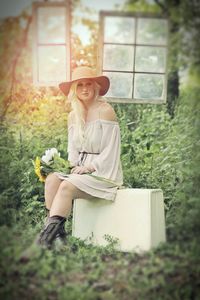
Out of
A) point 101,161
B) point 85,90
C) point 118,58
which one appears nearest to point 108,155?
point 101,161

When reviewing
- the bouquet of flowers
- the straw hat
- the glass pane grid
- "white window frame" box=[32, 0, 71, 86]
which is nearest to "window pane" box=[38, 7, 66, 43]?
"white window frame" box=[32, 0, 71, 86]

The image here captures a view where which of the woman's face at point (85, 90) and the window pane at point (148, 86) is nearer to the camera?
the woman's face at point (85, 90)

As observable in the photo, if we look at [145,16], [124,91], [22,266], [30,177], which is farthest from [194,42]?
[30,177]

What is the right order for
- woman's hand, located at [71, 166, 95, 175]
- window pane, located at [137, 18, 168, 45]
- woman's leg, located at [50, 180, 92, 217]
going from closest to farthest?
window pane, located at [137, 18, 168, 45] < woman's leg, located at [50, 180, 92, 217] < woman's hand, located at [71, 166, 95, 175]

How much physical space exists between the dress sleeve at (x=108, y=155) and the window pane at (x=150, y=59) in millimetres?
525

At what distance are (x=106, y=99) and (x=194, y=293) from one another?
1.79m

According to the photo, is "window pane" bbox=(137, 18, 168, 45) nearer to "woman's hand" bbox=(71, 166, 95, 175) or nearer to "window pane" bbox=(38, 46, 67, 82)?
"window pane" bbox=(38, 46, 67, 82)

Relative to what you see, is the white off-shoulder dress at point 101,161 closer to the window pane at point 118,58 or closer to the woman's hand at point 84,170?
the woman's hand at point 84,170

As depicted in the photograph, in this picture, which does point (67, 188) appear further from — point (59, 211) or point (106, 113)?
point (106, 113)

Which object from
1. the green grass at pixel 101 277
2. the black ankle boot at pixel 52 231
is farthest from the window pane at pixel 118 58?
the green grass at pixel 101 277

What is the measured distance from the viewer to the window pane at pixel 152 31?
412 cm

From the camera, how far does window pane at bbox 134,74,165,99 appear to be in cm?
501

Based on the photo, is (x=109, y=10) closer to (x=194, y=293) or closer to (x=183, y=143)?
(x=183, y=143)

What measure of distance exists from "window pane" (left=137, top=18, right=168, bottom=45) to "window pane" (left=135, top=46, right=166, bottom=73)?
0.23ft
